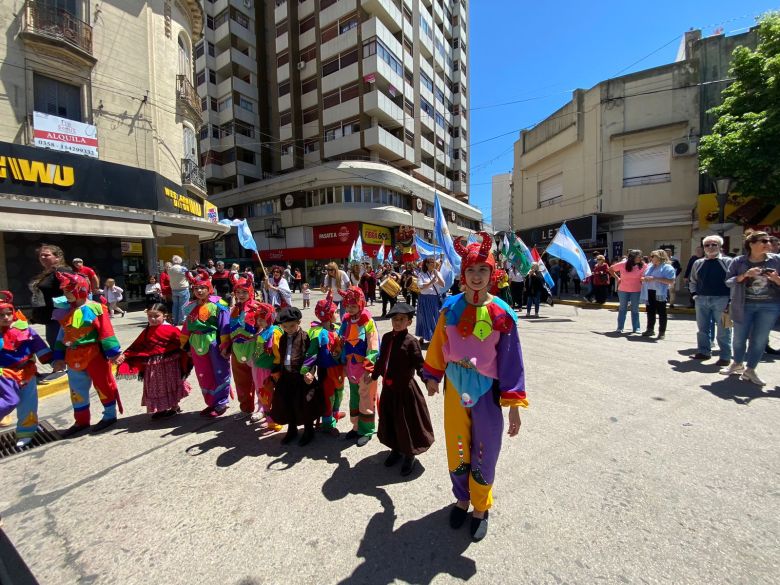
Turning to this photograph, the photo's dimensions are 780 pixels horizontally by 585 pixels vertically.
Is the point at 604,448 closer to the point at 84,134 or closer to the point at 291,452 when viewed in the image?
the point at 291,452

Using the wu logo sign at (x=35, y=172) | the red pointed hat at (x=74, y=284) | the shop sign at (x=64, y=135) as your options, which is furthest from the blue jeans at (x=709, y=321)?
the shop sign at (x=64, y=135)

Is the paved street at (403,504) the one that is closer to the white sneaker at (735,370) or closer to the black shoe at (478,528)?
the black shoe at (478,528)

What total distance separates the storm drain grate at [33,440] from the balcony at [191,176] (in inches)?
653

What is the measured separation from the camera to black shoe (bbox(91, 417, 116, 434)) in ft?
12.5

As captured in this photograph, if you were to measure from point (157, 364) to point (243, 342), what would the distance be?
1.04 meters

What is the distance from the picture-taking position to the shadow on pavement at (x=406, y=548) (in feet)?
6.41

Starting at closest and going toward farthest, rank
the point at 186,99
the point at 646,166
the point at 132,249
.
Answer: the point at 132,249
the point at 646,166
the point at 186,99

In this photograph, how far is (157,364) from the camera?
395 cm

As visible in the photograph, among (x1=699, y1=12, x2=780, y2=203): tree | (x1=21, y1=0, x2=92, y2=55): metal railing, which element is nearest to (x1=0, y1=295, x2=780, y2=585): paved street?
(x1=699, y1=12, x2=780, y2=203): tree

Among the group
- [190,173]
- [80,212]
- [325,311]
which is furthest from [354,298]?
[190,173]

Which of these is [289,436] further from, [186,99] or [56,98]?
[186,99]

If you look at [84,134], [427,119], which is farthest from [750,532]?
[427,119]

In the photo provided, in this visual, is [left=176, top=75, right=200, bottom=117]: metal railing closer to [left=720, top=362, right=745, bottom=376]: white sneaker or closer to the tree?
[left=720, top=362, right=745, bottom=376]: white sneaker

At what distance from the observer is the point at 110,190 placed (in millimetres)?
12883
